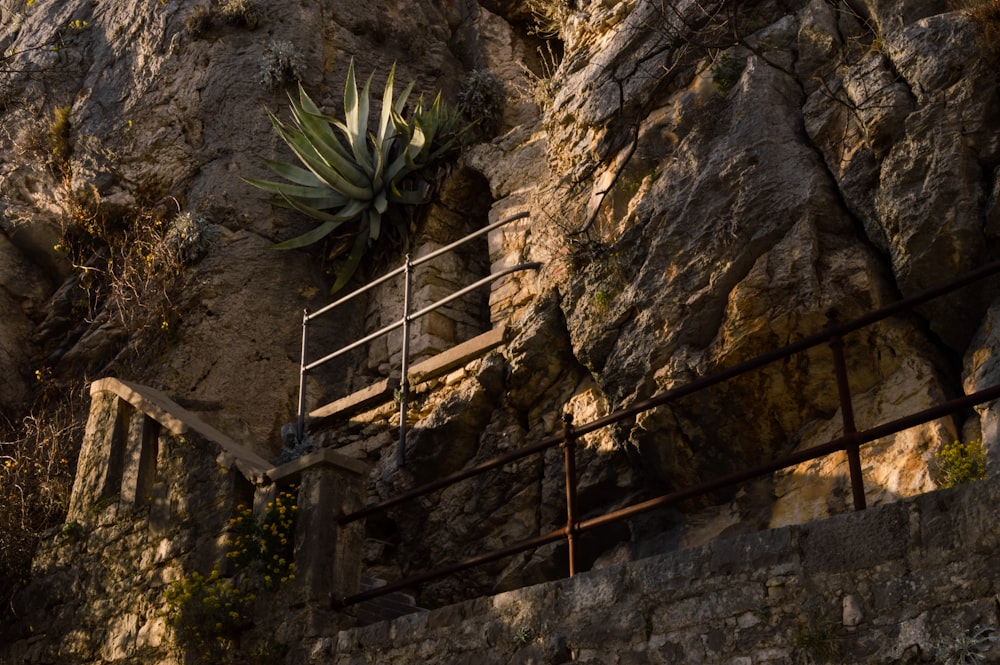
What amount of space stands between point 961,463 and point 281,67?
9.35 meters

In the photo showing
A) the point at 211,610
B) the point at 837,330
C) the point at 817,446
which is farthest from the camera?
the point at 211,610

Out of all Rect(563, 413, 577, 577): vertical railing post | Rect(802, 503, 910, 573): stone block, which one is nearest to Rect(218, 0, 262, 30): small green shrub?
Rect(563, 413, 577, 577): vertical railing post

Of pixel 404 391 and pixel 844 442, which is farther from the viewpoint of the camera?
pixel 404 391

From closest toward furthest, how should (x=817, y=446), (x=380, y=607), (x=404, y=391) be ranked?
(x=817, y=446)
(x=380, y=607)
(x=404, y=391)

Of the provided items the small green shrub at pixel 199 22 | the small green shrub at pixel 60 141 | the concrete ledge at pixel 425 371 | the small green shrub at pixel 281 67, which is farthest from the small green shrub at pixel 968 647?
the small green shrub at pixel 199 22

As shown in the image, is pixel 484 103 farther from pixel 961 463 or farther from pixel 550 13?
pixel 961 463

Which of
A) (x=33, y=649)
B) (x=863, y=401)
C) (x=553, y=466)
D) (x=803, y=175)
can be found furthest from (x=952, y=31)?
(x=33, y=649)

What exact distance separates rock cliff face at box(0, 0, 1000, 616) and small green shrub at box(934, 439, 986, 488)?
0.11 meters

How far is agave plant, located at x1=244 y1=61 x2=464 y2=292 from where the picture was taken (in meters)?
10.9

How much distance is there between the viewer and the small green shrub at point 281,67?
1263 cm

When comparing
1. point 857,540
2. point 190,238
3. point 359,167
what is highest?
point 359,167

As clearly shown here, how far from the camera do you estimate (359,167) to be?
11.1 m

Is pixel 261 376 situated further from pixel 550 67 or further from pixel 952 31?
Answer: pixel 952 31

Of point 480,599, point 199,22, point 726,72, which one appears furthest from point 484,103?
point 480,599
